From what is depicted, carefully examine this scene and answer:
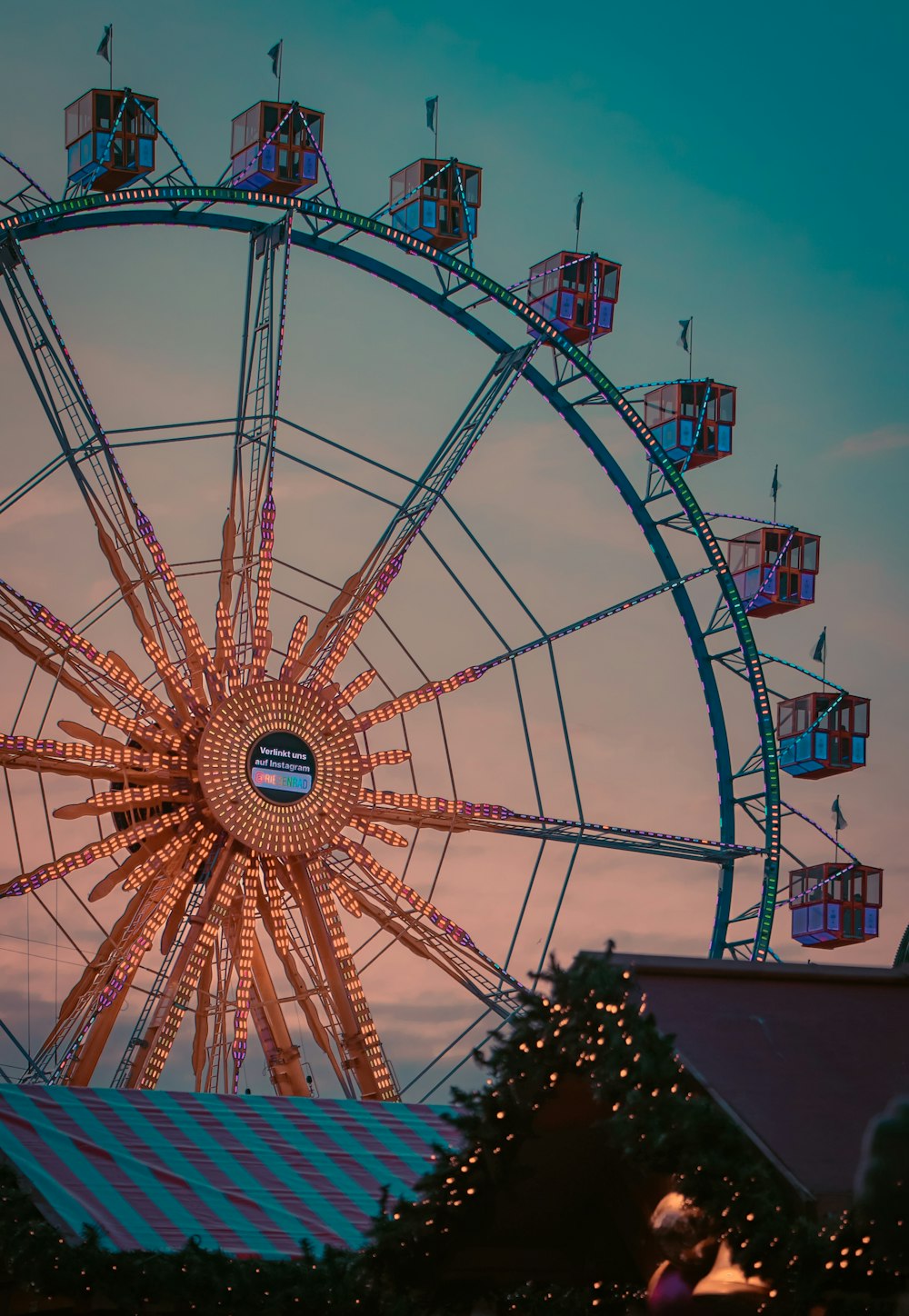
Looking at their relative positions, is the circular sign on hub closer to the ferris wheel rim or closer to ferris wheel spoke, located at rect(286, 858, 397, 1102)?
ferris wheel spoke, located at rect(286, 858, 397, 1102)

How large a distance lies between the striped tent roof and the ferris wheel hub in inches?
154

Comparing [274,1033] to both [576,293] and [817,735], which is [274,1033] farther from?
[576,293]

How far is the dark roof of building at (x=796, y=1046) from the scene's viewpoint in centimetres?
924

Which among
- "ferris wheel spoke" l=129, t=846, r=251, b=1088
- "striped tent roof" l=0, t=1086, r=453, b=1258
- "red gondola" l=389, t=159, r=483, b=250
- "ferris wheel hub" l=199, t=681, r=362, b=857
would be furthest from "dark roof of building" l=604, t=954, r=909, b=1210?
"red gondola" l=389, t=159, r=483, b=250

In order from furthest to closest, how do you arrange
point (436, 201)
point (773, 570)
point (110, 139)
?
point (773, 570) < point (436, 201) < point (110, 139)

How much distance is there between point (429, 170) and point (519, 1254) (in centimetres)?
1337

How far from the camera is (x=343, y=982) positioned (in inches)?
729

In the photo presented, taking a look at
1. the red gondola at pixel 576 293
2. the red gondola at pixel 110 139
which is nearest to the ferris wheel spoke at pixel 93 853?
the red gondola at pixel 110 139

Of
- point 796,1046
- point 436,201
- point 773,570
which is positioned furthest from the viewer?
point 773,570

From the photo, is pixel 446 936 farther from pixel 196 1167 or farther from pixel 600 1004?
pixel 600 1004

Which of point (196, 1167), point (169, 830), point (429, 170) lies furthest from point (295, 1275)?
point (429, 170)

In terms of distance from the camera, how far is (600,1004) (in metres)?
9.30

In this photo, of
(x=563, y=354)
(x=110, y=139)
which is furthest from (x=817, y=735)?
(x=110, y=139)

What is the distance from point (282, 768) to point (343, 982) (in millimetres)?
1972
